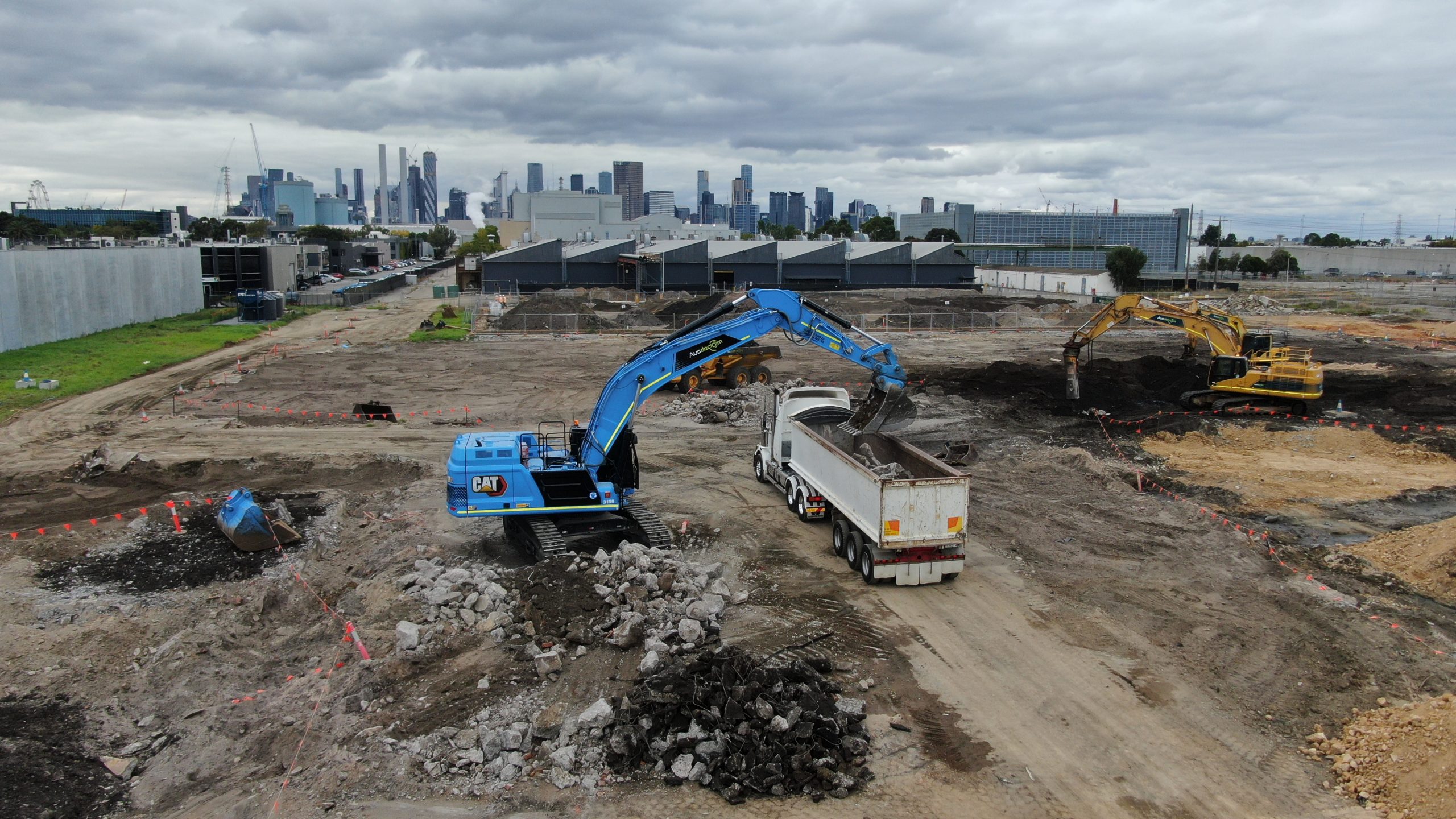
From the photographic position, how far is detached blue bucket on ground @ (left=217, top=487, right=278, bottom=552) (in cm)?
1766

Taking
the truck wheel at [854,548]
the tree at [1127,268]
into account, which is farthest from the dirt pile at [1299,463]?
the tree at [1127,268]

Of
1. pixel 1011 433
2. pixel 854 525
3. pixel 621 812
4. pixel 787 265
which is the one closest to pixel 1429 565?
pixel 854 525

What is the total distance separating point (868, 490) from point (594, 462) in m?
4.84

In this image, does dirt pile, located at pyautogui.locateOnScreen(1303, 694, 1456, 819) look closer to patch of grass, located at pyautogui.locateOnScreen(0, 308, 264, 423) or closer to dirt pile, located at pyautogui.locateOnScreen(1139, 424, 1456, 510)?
dirt pile, located at pyautogui.locateOnScreen(1139, 424, 1456, 510)

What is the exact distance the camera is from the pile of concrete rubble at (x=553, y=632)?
10.2 metres

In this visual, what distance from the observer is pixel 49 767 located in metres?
10.5

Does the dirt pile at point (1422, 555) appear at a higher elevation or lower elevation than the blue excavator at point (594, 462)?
lower

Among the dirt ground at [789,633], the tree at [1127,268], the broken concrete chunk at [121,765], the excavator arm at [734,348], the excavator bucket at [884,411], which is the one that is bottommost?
the broken concrete chunk at [121,765]

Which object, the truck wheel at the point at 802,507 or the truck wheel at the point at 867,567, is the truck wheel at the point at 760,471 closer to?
the truck wheel at the point at 802,507

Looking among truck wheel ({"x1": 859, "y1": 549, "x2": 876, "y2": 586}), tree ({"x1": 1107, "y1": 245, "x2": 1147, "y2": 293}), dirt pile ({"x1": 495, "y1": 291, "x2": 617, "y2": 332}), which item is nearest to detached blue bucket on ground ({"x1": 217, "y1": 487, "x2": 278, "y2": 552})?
truck wheel ({"x1": 859, "y1": 549, "x2": 876, "y2": 586})

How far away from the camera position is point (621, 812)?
9.41 m

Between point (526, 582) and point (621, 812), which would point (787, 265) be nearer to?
point (526, 582)

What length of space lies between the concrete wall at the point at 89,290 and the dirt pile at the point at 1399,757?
1923 inches

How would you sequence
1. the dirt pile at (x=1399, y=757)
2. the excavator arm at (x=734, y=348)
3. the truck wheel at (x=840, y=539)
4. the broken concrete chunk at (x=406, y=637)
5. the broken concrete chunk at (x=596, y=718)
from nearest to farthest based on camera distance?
1. the dirt pile at (x=1399, y=757)
2. the broken concrete chunk at (x=596, y=718)
3. the broken concrete chunk at (x=406, y=637)
4. the truck wheel at (x=840, y=539)
5. the excavator arm at (x=734, y=348)
